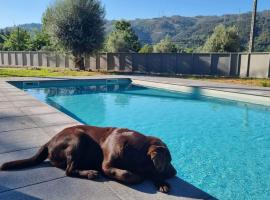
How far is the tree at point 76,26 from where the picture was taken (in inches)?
846

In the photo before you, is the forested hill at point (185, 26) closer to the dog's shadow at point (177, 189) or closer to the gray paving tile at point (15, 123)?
the gray paving tile at point (15, 123)

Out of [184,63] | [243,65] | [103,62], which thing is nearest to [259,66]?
[243,65]

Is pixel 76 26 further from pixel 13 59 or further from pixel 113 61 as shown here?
pixel 13 59

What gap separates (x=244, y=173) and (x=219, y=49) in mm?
27513

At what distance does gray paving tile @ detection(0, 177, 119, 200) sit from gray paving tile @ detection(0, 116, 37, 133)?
2618 mm

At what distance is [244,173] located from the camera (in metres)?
4.93

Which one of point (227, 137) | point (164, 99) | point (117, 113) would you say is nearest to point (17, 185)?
point (227, 137)

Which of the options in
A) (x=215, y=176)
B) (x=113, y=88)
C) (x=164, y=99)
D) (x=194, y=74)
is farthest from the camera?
(x=194, y=74)

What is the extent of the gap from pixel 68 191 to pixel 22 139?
2068 mm

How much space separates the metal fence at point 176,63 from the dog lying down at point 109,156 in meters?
16.7

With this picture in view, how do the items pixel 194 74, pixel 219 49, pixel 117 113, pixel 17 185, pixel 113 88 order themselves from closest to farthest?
1. pixel 17 185
2. pixel 117 113
3. pixel 113 88
4. pixel 194 74
5. pixel 219 49

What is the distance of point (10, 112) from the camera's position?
664 cm

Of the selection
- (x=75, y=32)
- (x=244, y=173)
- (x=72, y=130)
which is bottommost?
(x=244, y=173)

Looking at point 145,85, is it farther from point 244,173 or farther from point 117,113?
point 244,173
